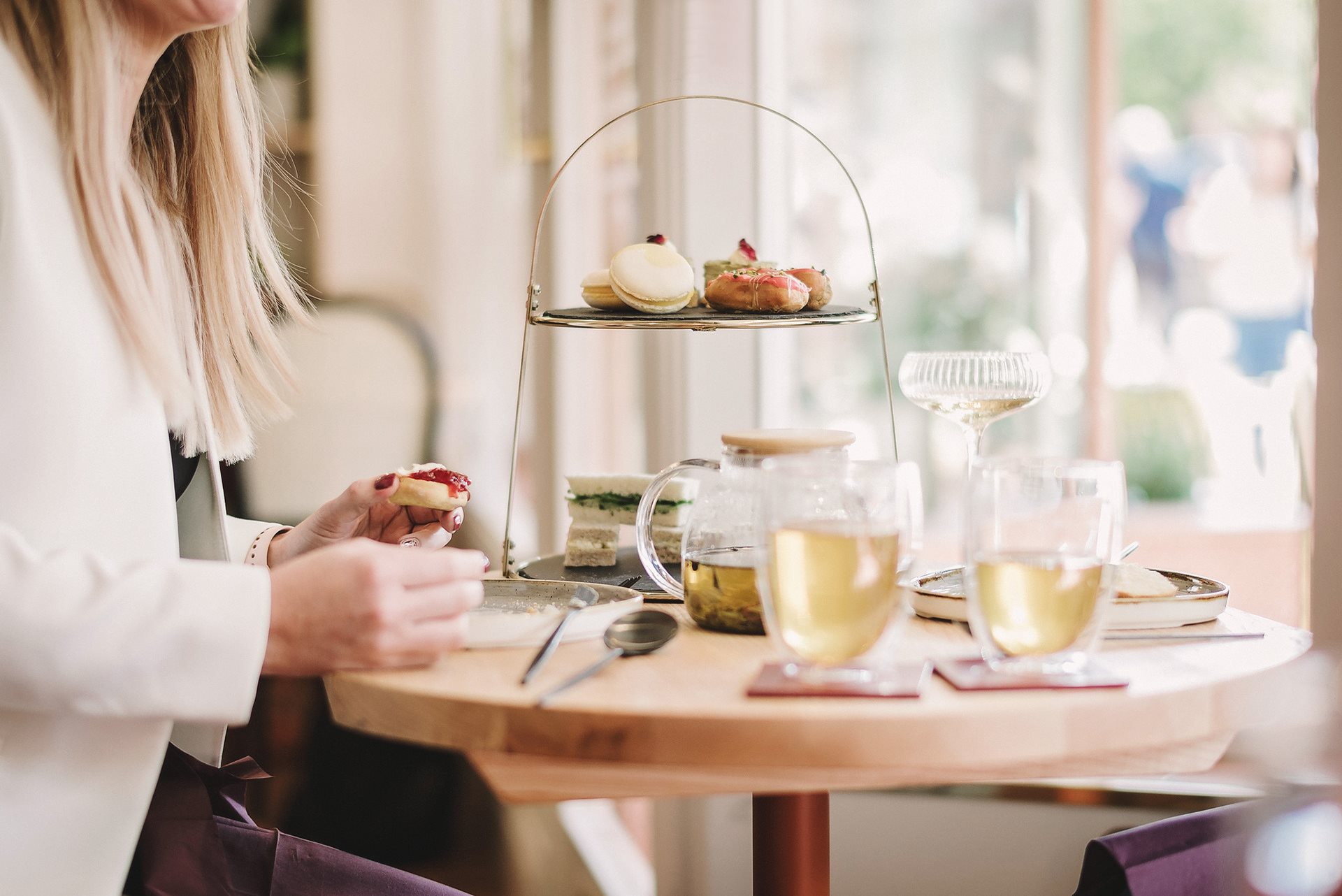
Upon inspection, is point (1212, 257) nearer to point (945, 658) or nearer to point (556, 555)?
point (556, 555)

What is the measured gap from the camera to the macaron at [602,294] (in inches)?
50.4

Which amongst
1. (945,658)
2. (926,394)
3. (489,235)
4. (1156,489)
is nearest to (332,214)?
(489,235)

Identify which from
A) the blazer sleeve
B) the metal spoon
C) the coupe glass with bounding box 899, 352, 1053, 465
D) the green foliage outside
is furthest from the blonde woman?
the green foliage outside

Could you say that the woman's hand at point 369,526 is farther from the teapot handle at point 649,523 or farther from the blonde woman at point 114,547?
the teapot handle at point 649,523

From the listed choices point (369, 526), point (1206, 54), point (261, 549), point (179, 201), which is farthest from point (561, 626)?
point (1206, 54)

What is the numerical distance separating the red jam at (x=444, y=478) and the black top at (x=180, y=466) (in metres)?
0.21

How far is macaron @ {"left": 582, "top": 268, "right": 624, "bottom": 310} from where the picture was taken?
1.28m

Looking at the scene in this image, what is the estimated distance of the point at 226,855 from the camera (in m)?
1.08

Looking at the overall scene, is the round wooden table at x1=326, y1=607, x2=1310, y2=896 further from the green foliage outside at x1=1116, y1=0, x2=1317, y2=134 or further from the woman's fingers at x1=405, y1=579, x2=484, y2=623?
the green foliage outside at x1=1116, y1=0, x2=1317, y2=134

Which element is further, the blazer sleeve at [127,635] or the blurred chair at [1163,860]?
A: the blurred chair at [1163,860]

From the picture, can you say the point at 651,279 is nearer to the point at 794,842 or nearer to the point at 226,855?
the point at 794,842

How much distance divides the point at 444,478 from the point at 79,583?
390 millimetres

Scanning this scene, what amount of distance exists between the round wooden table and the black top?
0.35 meters

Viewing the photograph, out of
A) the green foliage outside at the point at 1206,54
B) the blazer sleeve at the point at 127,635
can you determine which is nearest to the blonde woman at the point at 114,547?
the blazer sleeve at the point at 127,635
